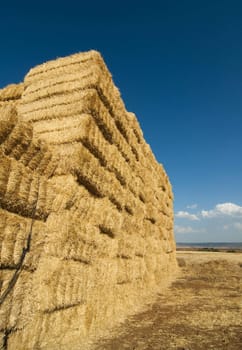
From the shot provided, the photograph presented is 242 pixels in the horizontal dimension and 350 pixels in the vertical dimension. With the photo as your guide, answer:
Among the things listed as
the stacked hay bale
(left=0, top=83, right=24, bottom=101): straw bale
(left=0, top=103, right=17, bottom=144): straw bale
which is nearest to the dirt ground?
the stacked hay bale

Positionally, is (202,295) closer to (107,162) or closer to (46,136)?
(107,162)

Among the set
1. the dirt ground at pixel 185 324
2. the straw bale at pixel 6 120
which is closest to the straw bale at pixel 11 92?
the straw bale at pixel 6 120

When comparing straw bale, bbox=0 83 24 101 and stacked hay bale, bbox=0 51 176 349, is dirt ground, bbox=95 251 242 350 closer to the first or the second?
stacked hay bale, bbox=0 51 176 349

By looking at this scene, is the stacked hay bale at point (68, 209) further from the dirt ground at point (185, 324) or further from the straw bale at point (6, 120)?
the dirt ground at point (185, 324)

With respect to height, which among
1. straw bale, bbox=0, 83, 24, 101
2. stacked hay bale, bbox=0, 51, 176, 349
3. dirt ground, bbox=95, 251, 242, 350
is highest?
straw bale, bbox=0, 83, 24, 101

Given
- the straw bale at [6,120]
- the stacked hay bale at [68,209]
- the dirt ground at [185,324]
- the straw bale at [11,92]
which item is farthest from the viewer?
the straw bale at [11,92]

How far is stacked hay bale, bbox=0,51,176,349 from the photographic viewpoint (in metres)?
4.98

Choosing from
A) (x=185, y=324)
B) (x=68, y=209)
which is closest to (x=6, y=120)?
(x=68, y=209)

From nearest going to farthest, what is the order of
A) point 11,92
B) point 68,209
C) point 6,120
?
1. point 6,120
2. point 68,209
3. point 11,92

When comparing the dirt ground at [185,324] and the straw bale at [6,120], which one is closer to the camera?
the straw bale at [6,120]

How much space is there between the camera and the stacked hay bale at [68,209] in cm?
498

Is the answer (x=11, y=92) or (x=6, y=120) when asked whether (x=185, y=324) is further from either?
(x=11, y=92)

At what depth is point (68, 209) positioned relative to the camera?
20.4 feet

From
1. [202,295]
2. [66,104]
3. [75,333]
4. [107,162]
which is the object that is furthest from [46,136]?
[202,295]
